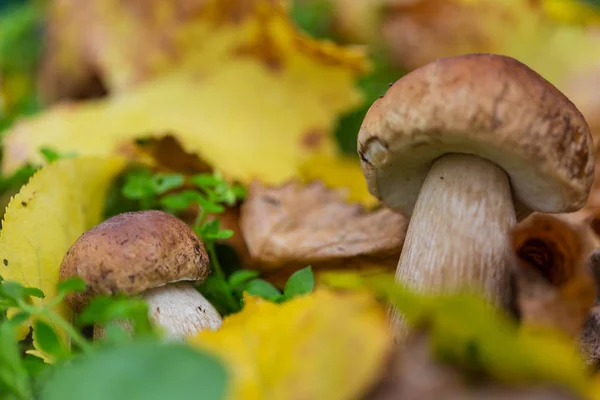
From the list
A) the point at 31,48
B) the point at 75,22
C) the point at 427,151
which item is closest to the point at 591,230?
the point at 427,151

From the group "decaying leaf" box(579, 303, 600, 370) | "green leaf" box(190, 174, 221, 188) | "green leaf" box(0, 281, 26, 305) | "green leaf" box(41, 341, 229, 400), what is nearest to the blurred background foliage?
"green leaf" box(190, 174, 221, 188)

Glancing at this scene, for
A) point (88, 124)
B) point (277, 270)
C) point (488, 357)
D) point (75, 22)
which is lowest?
point (277, 270)

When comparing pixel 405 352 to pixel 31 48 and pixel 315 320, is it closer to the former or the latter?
pixel 315 320

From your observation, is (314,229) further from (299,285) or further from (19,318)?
(19,318)

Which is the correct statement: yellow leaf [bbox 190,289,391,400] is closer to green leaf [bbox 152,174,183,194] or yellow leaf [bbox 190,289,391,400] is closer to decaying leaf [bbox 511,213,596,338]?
decaying leaf [bbox 511,213,596,338]

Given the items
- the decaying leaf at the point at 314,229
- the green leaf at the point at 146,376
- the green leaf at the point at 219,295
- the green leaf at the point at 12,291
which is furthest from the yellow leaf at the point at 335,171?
the green leaf at the point at 146,376

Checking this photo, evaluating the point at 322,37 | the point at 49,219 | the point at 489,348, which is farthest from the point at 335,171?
the point at 322,37
